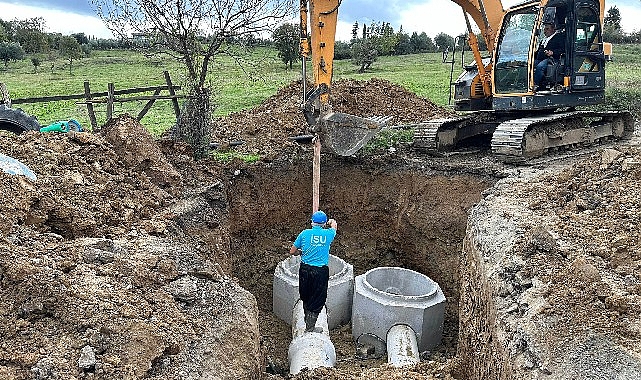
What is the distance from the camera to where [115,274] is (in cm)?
524

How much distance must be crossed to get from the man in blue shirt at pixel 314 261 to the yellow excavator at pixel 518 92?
201cm

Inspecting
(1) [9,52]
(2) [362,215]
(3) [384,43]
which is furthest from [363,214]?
(1) [9,52]

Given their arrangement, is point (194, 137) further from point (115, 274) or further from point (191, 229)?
point (115, 274)

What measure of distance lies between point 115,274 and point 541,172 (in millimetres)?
7621

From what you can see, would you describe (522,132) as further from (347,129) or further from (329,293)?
(329,293)

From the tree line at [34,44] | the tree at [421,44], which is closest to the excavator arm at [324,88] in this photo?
the tree line at [34,44]

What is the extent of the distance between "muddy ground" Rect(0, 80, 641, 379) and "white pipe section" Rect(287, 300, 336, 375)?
37cm

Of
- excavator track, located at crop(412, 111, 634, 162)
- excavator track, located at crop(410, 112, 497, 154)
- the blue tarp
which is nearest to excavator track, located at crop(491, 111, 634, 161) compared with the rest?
excavator track, located at crop(412, 111, 634, 162)

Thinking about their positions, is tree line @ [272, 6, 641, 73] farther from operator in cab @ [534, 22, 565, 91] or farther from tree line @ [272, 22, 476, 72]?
operator in cab @ [534, 22, 565, 91]

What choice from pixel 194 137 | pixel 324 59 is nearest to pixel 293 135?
pixel 194 137

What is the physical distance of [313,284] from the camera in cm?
795

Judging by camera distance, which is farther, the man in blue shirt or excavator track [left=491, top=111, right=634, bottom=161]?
excavator track [left=491, top=111, right=634, bottom=161]

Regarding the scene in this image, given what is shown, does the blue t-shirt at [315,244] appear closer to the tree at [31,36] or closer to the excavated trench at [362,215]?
the excavated trench at [362,215]

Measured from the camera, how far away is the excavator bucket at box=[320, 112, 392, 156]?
9078 mm
